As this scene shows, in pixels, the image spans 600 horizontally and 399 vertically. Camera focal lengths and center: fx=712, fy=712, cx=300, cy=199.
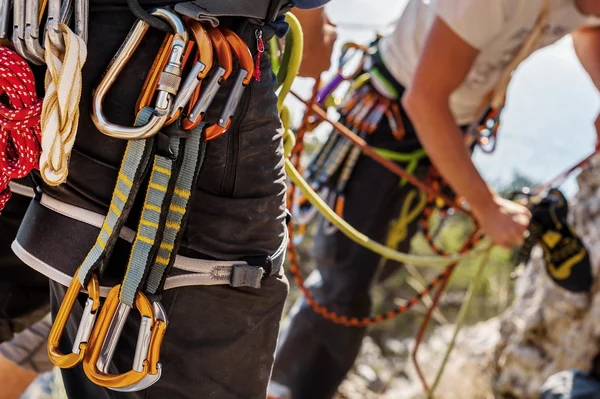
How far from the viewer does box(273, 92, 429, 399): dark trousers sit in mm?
2391

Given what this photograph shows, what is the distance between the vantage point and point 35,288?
4.56 ft

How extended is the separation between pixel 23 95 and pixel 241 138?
1.02 feet

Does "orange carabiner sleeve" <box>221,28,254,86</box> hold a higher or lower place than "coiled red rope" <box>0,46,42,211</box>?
higher

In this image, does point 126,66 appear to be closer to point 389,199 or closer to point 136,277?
point 136,277

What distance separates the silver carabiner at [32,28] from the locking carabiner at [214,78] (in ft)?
0.72

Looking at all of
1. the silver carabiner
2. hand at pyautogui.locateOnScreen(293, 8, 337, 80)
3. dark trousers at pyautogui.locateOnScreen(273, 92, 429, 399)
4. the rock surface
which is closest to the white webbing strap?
the silver carabiner

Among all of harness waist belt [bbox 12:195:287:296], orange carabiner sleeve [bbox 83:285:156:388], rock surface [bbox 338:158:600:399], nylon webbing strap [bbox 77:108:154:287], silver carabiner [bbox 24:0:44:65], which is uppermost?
silver carabiner [bbox 24:0:44:65]

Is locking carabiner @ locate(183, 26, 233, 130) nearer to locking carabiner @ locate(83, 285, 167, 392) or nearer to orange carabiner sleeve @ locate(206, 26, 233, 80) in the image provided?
orange carabiner sleeve @ locate(206, 26, 233, 80)

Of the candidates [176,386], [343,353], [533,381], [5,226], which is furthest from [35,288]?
[533,381]

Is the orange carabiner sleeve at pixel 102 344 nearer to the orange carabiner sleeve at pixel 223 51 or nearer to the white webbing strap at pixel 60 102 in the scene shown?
the white webbing strap at pixel 60 102

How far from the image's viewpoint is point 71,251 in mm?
1030

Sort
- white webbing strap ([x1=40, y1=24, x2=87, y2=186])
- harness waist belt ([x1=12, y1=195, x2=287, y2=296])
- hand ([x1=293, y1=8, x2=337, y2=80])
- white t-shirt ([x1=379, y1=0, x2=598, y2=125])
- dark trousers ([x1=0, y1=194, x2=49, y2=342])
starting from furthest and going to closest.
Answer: white t-shirt ([x1=379, y1=0, x2=598, y2=125]) < hand ([x1=293, y1=8, x2=337, y2=80]) < dark trousers ([x1=0, y1=194, x2=49, y2=342]) < harness waist belt ([x1=12, y1=195, x2=287, y2=296]) < white webbing strap ([x1=40, y1=24, x2=87, y2=186])

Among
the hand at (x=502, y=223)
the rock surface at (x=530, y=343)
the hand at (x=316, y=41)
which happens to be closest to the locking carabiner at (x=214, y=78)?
the hand at (x=316, y=41)

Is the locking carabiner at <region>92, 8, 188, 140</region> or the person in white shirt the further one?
the person in white shirt
